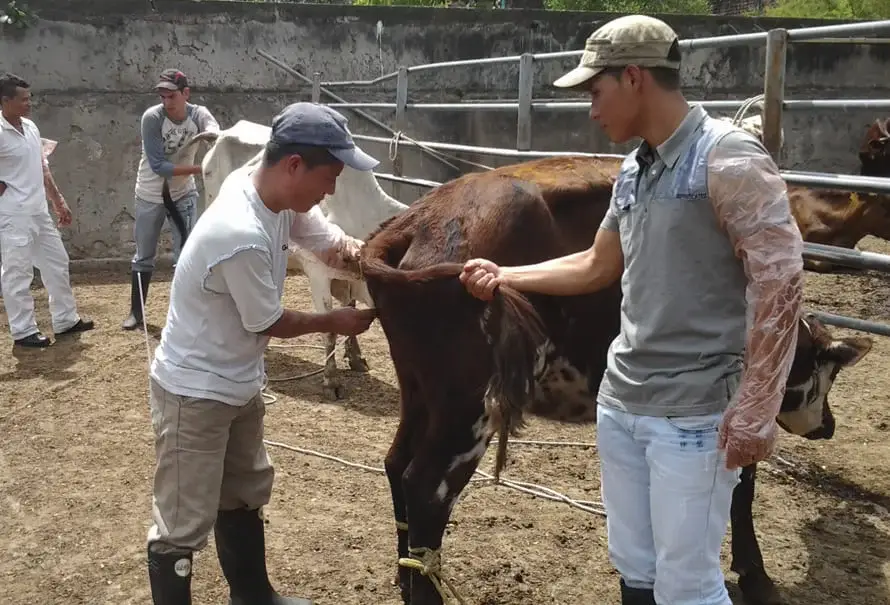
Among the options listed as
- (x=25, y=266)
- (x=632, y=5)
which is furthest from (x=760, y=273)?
(x=632, y=5)

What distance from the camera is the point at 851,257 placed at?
11.3 feet

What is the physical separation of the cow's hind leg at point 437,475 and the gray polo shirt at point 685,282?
2.71 feet

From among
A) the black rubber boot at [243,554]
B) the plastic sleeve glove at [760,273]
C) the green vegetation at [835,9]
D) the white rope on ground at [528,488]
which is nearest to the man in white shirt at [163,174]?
the white rope on ground at [528,488]

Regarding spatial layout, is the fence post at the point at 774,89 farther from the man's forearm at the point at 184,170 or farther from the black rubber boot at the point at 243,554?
the man's forearm at the point at 184,170

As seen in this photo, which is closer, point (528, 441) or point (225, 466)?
point (225, 466)

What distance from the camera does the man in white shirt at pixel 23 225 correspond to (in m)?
6.39

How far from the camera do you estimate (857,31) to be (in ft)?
11.2

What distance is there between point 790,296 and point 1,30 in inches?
369

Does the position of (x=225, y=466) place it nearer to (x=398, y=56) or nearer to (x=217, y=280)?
(x=217, y=280)

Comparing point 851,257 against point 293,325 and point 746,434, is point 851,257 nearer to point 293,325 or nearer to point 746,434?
point 746,434

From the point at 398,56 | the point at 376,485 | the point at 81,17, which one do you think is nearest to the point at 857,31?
the point at 376,485

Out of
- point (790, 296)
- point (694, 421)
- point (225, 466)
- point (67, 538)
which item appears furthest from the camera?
point (67, 538)

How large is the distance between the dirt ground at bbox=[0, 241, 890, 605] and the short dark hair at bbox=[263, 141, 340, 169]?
166 cm

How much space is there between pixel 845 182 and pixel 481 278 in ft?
6.05
